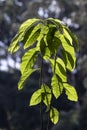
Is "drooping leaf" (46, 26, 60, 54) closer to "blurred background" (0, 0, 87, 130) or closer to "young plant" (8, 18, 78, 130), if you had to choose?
"young plant" (8, 18, 78, 130)

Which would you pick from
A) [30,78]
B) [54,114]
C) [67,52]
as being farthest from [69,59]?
[30,78]

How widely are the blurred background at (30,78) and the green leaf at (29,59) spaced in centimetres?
1543

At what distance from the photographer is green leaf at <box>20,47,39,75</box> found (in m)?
0.86

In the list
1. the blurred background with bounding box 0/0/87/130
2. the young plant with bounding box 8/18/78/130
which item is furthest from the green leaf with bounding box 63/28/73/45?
the blurred background with bounding box 0/0/87/130

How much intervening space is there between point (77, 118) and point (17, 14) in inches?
289

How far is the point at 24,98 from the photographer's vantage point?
18.6 metres

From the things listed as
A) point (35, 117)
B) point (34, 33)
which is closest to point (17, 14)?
point (35, 117)

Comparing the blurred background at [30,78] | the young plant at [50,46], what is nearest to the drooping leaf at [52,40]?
the young plant at [50,46]

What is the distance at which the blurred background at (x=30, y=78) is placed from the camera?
59.2ft

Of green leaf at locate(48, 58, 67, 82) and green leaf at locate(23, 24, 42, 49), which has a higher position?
green leaf at locate(23, 24, 42, 49)

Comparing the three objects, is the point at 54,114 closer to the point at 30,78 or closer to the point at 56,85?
the point at 56,85

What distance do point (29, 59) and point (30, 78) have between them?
18.7 meters

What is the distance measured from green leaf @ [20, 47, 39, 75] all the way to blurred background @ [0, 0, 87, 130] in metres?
15.4

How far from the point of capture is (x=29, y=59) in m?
0.86
